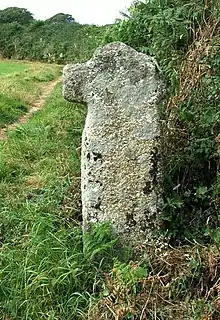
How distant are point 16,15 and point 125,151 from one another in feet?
149

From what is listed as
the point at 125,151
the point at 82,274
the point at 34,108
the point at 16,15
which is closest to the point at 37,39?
the point at 16,15

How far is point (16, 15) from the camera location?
48.0 meters

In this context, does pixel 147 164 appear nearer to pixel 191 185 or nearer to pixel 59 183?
pixel 191 185

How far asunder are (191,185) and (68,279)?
1387 millimetres

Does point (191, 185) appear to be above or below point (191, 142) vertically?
below

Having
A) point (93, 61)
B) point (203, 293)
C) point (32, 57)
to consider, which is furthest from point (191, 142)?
point (32, 57)

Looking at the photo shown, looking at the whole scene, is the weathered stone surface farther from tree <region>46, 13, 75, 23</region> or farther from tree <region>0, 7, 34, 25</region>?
tree <region>0, 7, 34, 25</region>

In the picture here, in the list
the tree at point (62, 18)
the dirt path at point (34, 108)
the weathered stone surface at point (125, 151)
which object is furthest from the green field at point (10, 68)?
the weathered stone surface at point (125, 151)

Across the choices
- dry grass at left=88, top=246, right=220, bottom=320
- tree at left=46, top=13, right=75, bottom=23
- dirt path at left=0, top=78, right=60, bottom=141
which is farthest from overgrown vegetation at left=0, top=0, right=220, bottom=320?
tree at left=46, top=13, right=75, bottom=23

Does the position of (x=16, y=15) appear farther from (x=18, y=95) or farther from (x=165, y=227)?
(x=165, y=227)

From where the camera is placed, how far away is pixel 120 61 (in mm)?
4574

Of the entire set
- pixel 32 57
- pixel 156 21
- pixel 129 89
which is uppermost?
pixel 156 21

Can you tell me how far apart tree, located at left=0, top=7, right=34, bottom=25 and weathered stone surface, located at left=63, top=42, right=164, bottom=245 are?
42.9m

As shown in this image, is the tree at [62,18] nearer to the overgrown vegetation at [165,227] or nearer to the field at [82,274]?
the overgrown vegetation at [165,227]
